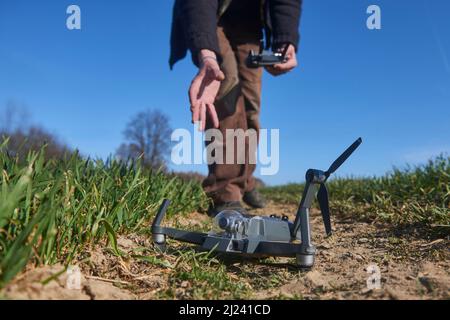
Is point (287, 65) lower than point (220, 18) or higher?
lower

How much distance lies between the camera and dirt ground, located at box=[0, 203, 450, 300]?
1.25 meters

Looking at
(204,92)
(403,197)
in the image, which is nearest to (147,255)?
(204,92)

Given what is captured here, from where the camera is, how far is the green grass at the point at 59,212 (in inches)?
49.0

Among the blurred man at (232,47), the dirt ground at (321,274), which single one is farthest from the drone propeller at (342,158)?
the blurred man at (232,47)

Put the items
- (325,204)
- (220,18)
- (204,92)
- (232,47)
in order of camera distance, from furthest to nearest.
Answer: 1. (232,47)
2. (220,18)
3. (204,92)
4. (325,204)

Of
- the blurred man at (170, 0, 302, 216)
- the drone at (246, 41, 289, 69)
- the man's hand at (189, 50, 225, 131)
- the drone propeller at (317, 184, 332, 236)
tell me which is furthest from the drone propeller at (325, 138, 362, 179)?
the drone at (246, 41, 289, 69)

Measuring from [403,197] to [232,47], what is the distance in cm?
210

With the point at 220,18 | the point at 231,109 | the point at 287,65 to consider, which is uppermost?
the point at 220,18

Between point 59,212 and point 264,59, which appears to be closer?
point 59,212

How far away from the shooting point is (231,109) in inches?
138

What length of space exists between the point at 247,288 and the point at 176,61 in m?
2.74

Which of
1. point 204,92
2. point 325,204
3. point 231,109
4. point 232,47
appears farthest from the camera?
point 232,47

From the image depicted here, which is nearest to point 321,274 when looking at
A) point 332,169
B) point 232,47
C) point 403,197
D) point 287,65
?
point 332,169

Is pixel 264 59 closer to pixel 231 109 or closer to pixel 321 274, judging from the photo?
pixel 231 109
